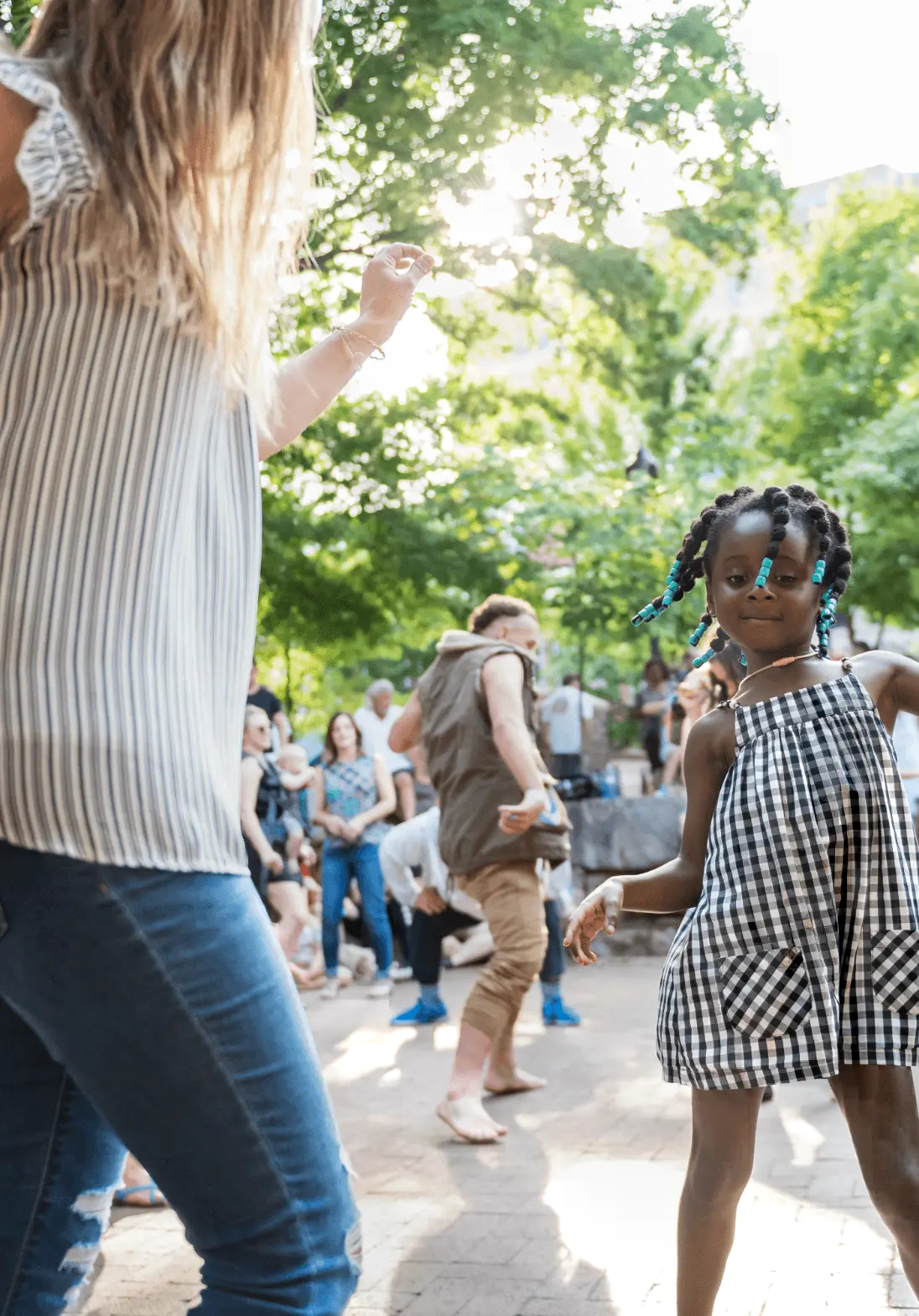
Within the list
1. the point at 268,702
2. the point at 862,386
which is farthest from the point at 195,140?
the point at 862,386

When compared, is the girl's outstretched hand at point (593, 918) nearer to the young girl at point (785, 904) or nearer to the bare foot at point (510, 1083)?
the young girl at point (785, 904)

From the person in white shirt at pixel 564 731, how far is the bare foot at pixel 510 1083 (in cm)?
1072

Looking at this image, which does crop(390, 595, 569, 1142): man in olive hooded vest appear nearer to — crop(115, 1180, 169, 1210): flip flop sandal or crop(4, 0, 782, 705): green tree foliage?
crop(115, 1180, 169, 1210): flip flop sandal

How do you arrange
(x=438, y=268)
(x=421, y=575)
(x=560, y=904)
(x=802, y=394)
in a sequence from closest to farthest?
(x=560, y=904), (x=438, y=268), (x=421, y=575), (x=802, y=394)

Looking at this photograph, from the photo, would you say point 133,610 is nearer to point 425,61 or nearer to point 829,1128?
point 829,1128

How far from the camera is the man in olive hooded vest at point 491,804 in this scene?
6.44 meters

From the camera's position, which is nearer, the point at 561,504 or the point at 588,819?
the point at 588,819

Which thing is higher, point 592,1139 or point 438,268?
point 438,268

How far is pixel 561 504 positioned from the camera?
47.2 ft

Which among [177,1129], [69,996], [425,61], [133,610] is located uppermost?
[425,61]

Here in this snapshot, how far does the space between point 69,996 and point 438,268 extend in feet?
35.0

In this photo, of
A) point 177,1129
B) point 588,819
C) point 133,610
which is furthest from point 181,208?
point 588,819

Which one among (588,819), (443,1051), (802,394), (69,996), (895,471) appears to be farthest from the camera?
(802,394)

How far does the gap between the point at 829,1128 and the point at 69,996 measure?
5063 mm
